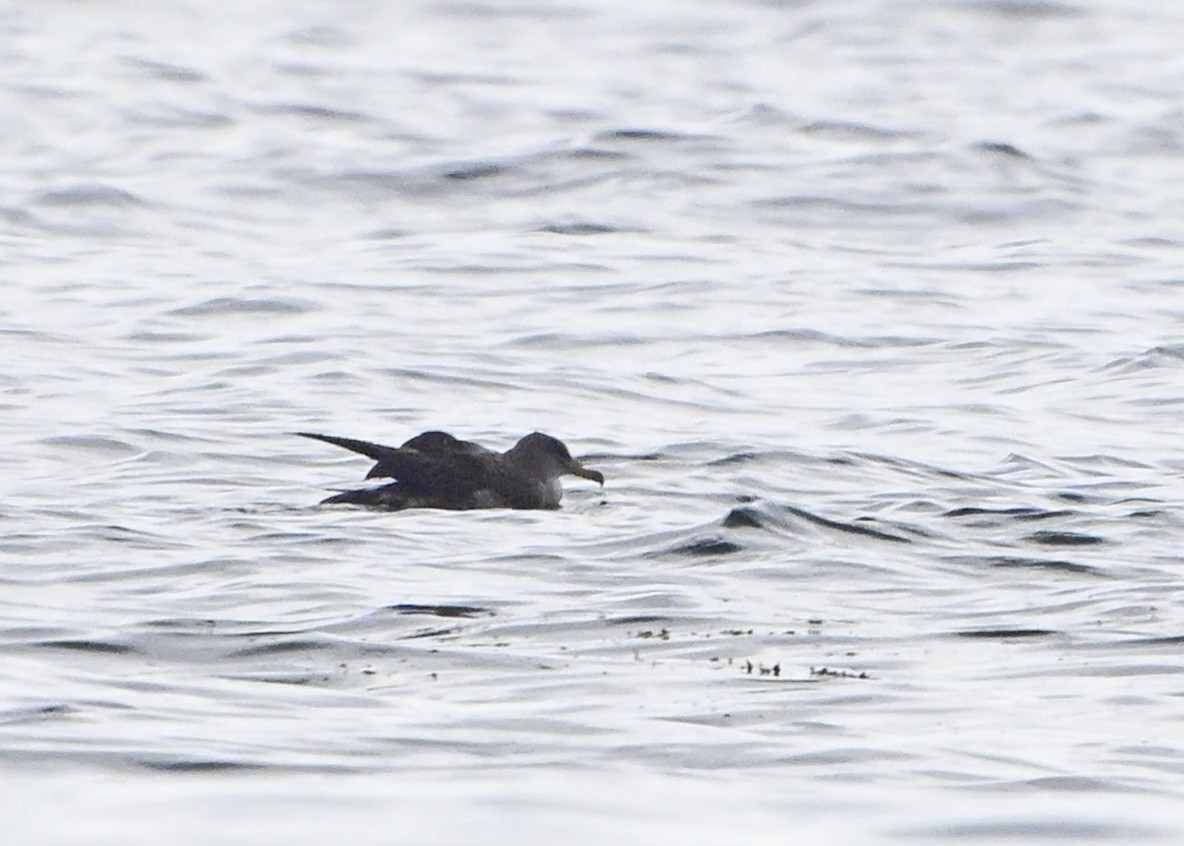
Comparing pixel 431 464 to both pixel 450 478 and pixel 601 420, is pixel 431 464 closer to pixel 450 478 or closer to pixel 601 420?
pixel 450 478

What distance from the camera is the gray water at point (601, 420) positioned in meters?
7.86

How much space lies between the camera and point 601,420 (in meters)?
16.5

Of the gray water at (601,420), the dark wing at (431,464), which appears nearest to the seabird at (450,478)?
the dark wing at (431,464)

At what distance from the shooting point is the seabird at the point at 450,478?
1329 centimetres

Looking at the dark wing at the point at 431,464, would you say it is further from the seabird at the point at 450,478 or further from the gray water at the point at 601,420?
the gray water at the point at 601,420

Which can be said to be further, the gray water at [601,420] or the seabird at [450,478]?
the seabird at [450,478]

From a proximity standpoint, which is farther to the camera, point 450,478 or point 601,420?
point 601,420

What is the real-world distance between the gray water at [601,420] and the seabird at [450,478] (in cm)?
17

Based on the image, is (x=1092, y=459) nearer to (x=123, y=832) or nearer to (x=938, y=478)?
(x=938, y=478)

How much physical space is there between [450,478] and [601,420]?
313cm

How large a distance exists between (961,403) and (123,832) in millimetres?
10843

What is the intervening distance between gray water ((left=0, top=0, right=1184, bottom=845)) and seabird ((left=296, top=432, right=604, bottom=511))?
17 centimetres

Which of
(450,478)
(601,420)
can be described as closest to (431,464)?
(450,478)

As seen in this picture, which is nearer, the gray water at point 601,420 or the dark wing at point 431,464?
the gray water at point 601,420
